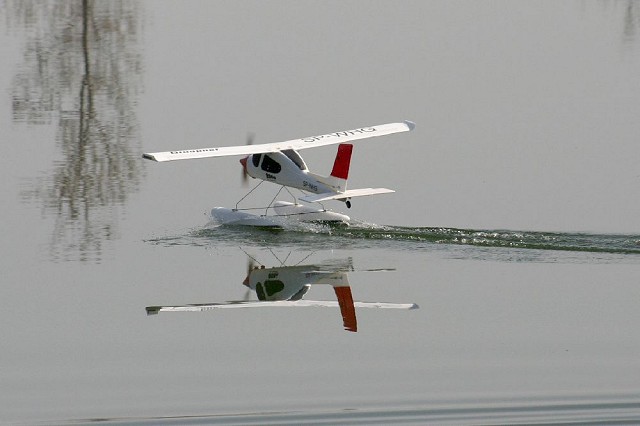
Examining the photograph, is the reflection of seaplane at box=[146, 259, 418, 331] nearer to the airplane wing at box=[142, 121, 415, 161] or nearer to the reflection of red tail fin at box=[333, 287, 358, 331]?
the reflection of red tail fin at box=[333, 287, 358, 331]

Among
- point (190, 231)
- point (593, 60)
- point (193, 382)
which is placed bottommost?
point (193, 382)

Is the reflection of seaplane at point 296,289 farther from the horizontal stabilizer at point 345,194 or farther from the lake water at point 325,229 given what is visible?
the horizontal stabilizer at point 345,194

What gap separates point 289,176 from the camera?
23.7 metres

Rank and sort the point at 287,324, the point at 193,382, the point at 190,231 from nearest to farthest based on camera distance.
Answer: the point at 193,382 < the point at 287,324 < the point at 190,231

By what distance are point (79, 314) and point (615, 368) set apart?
656 centimetres

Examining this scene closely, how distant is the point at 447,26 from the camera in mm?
38844

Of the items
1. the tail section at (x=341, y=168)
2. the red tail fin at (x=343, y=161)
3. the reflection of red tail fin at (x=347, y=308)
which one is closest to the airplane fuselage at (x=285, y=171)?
the tail section at (x=341, y=168)

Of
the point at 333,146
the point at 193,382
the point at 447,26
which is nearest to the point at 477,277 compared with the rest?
the point at 193,382

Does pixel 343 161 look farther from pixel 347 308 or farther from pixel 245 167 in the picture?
pixel 347 308

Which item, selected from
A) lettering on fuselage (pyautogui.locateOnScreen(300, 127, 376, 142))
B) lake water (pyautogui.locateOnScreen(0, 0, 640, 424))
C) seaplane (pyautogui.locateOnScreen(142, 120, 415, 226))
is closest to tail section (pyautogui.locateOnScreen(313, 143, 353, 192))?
seaplane (pyautogui.locateOnScreen(142, 120, 415, 226))

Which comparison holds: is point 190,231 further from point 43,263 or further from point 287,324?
point 287,324

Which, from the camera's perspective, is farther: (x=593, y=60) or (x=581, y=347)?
(x=593, y=60)

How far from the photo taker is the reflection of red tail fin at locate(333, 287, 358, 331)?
56.3ft

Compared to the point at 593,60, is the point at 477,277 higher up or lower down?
lower down
